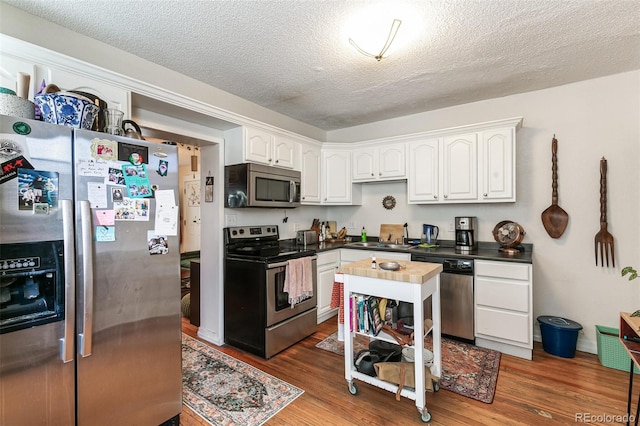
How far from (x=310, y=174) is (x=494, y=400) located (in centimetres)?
290

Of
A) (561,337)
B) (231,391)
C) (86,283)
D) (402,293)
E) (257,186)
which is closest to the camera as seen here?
(86,283)

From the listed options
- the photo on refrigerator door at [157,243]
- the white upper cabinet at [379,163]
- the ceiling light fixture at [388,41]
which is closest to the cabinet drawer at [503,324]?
the white upper cabinet at [379,163]

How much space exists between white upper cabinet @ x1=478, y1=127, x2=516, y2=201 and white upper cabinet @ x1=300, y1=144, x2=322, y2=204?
6.39 feet

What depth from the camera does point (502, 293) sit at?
8.92 feet

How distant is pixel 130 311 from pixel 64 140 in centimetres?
95

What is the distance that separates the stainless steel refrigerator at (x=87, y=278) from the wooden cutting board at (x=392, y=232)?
110 inches

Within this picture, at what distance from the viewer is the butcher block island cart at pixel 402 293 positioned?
1830 mm

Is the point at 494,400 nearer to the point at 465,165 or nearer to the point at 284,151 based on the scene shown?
the point at 465,165

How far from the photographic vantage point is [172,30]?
2020 mm

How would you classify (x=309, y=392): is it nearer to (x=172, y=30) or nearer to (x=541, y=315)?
(x=541, y=315)

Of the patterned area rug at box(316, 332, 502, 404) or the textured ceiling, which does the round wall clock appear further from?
the patterned area rug at box(316, 332, 502, 404)

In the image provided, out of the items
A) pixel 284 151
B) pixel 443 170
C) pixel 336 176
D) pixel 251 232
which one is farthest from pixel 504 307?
pixel 284 151

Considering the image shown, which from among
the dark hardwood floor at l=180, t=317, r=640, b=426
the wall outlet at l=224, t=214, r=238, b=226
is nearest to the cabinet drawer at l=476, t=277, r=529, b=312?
the dark hardwood floor at l=180, t=317, r=640, b=426

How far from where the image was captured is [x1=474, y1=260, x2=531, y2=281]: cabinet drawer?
8.60 feet
